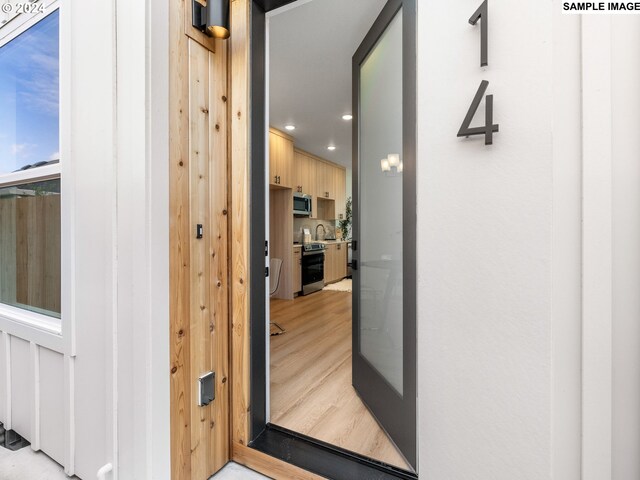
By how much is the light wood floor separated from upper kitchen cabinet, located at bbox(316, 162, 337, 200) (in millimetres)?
3384

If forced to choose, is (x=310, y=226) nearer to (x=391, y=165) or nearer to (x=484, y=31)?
(x=391, y=165)

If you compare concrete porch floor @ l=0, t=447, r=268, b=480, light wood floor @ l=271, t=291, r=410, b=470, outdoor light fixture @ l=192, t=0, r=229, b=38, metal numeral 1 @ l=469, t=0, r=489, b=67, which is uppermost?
outdoor light fixture @ l=192, t=0, r=229, b=38

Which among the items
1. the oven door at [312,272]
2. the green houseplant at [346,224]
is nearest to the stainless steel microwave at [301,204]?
the oven door at [312,272]

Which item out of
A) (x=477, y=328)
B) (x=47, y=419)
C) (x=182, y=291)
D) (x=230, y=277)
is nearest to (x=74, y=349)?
(x=47, y=419)

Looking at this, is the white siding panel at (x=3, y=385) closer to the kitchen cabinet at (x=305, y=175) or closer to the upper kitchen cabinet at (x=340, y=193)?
the kitchen cabinet at (x=305, y=175)

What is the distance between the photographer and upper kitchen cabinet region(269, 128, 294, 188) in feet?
15.4

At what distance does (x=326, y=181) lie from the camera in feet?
22.0

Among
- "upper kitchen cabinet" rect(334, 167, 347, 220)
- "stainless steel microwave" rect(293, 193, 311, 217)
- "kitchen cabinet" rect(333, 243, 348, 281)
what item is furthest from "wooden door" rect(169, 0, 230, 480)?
"upper kitchen cabinet" rect(334, 167, 347, 220)

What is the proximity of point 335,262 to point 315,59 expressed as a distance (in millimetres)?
4670

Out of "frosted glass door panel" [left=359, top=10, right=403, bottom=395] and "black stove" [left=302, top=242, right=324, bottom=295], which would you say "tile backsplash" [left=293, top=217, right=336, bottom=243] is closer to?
"black stove" [left=302, top=242, right=324, bottom=295]

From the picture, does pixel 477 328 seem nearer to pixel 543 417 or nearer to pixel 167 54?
pixel 543 417

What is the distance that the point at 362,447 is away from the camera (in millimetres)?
1523

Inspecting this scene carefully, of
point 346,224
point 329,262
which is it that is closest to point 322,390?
point 329,262

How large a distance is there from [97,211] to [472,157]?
1.45m
